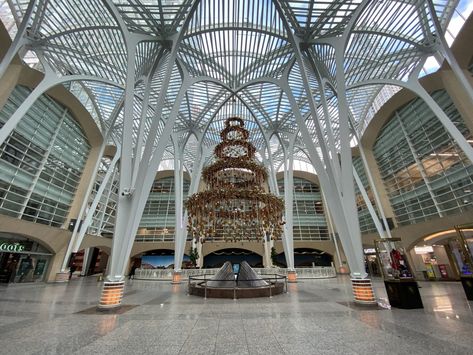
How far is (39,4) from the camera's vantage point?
45.2 feet

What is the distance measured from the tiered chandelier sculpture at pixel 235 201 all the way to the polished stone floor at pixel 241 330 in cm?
426

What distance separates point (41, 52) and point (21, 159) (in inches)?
336

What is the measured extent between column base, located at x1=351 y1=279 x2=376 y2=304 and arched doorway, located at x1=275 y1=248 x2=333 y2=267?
29.6 meters

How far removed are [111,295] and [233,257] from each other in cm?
3053

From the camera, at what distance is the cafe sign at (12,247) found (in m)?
16.7

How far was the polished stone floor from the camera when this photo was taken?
4.10 meters

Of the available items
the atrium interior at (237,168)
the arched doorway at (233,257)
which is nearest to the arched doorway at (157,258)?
the arched doorway at (233,257)

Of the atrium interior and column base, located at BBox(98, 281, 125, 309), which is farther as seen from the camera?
column base, located at BBox(98, 281, 125, 309)

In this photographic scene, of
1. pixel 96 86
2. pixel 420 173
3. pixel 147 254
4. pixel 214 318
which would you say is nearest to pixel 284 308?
pixel 214 318

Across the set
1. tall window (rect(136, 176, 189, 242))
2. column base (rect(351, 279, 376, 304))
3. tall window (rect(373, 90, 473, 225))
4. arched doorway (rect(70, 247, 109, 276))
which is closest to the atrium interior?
column base (rect(351, 279, 376, 304))

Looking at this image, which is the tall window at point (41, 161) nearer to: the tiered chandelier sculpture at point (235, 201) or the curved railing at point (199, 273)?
the curved railing at point (199, 273)

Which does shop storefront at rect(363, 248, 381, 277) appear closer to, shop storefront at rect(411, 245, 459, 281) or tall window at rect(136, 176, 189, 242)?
shop storefront at rect(411, 245, 459, 281)

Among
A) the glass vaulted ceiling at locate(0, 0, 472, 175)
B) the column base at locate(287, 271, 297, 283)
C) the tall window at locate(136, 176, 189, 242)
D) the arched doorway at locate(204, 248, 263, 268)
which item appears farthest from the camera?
the arched doorway at locate(204, 248, 263, 268)

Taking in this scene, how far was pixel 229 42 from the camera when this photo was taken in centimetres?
1797
